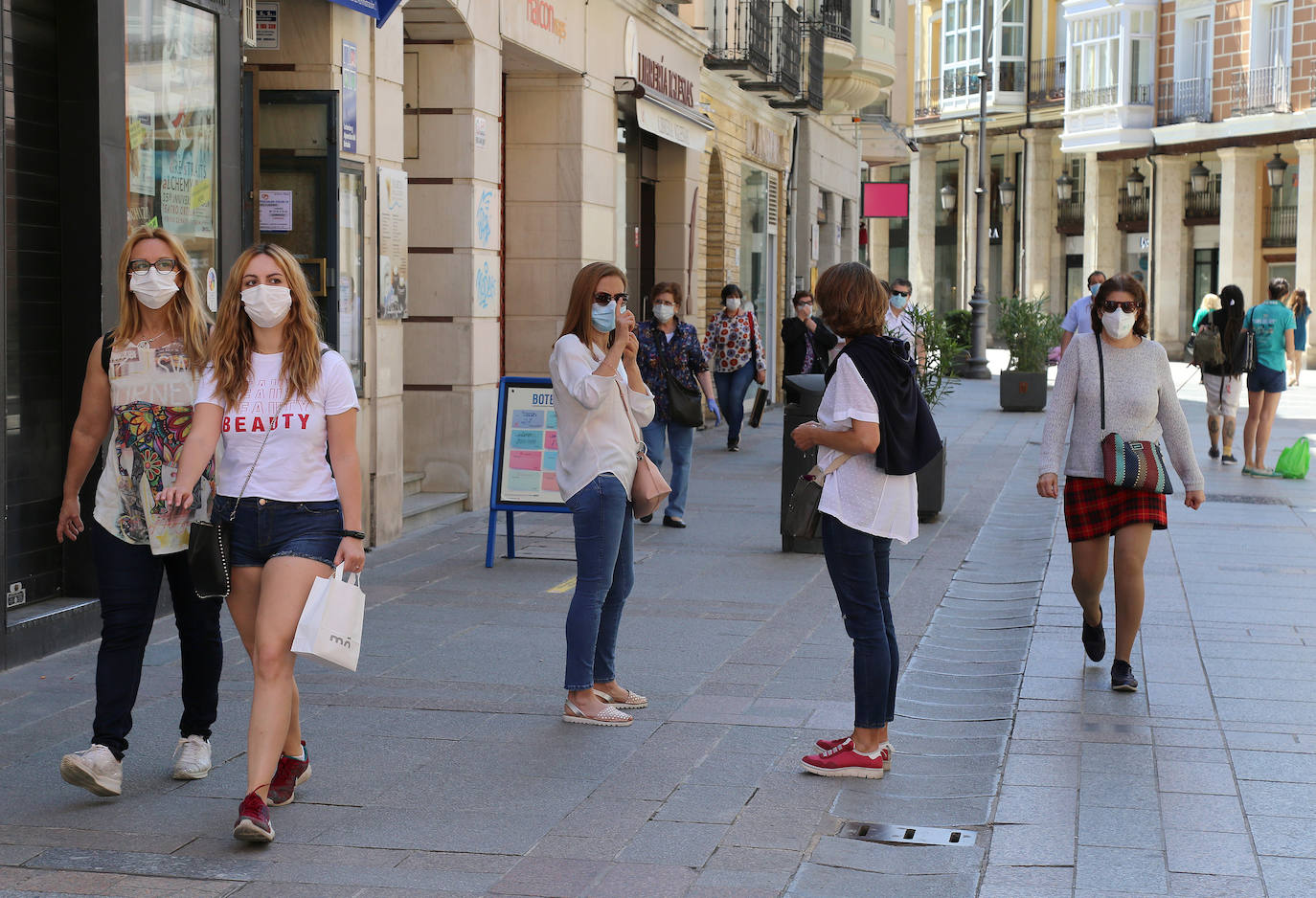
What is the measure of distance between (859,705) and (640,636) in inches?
93.0

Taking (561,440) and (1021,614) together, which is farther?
(1021,614)

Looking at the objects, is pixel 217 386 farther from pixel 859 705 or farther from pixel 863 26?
pixel 863 26

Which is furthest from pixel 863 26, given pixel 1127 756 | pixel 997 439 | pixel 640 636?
pixel 1127 756

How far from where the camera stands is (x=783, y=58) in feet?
76.1

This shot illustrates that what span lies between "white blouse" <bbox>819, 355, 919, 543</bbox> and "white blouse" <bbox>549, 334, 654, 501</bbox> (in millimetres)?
903

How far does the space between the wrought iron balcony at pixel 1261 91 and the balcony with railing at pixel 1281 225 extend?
270cm

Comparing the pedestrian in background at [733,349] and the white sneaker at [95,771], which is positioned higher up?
the pedestrian in background at [733,349]

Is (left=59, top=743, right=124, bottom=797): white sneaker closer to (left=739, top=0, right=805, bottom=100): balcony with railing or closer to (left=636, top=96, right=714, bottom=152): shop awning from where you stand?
(left=636, top=96, right=714, bottom=152): shop awning

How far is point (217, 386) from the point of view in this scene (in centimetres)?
492

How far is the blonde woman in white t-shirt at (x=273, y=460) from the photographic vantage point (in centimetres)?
485

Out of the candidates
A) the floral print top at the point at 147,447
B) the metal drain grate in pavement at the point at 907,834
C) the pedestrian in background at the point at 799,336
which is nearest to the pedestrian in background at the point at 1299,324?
the pedestrian in background at the point at 799,336

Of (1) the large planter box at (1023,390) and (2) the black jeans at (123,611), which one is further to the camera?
(1) the large planter box at (1023,390)

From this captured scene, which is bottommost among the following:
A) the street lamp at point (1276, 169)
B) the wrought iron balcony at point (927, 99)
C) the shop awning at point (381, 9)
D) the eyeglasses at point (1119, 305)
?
the eyeglasses at point (1119, 305)

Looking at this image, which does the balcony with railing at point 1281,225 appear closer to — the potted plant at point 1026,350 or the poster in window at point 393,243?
the potted plant at point 1026,350
